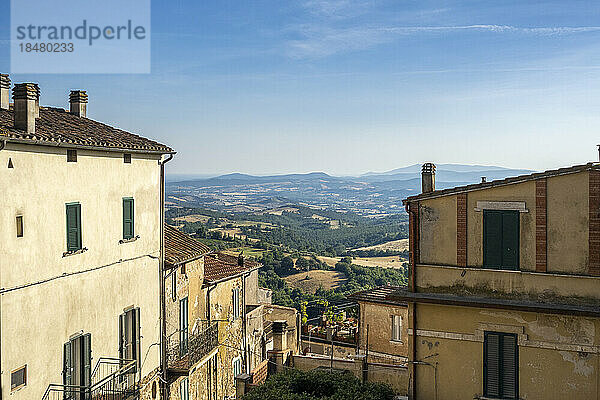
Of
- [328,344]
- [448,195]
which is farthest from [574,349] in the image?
[328,344]

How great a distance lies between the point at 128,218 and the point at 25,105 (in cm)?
456

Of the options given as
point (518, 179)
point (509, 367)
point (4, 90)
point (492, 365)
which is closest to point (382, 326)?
point (492, 365)

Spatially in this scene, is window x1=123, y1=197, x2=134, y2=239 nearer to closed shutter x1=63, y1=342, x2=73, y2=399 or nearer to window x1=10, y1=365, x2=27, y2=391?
closed shutter x1=63, y1=342, x2=73, y2=399

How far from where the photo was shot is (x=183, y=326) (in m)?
19.0

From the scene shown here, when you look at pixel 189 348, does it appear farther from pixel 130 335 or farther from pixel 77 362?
pixel 77 362

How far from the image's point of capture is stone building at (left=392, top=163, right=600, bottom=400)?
13.4 metres

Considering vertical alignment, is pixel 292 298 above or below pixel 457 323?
below

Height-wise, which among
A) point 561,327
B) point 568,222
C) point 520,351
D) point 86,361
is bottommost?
point 86,361

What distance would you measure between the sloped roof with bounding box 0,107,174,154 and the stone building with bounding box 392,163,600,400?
7525mm

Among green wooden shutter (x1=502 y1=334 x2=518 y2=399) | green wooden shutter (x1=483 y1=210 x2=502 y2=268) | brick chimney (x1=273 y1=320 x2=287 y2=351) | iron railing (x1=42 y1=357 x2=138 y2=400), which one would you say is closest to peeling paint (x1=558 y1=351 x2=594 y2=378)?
green wooden shutter (x1=502 y1=334 x2=518 y2=399)

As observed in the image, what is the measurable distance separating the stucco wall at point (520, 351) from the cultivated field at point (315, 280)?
58.2 m

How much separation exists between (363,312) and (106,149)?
12.4 m

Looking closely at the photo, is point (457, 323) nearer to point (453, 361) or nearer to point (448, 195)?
point (453, 361)

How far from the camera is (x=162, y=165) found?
714 inches
